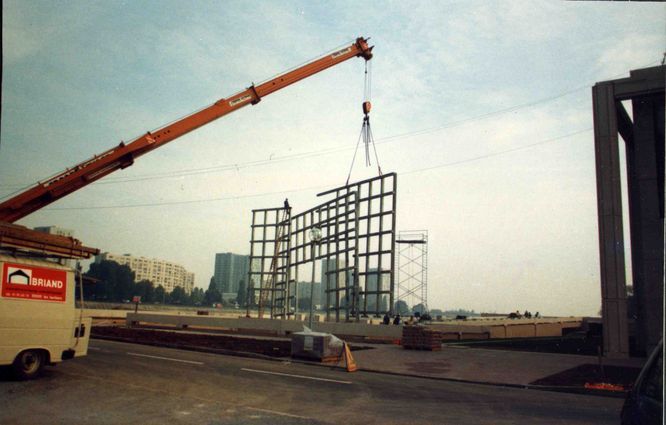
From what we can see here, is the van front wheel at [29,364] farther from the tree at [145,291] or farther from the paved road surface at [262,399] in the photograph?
the tree at [145,291]

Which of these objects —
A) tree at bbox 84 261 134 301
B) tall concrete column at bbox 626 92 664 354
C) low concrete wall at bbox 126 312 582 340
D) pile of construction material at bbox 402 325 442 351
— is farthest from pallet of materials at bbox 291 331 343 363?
tree at bbox 84 261 134 301

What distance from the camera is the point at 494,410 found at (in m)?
11.0

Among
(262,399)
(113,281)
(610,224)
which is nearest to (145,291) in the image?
(113,281)

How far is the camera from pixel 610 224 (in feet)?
75.2

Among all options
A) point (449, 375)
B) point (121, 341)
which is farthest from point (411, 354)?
point (121, 341)

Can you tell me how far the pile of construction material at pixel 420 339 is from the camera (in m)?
25.2

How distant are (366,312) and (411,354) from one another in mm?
9180

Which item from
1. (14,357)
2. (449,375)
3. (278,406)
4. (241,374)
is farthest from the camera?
(449,375)

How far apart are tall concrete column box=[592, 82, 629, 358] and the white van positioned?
2171 centimetres

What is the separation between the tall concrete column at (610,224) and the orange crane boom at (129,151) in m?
15.0

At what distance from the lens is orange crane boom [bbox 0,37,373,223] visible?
19250 mm

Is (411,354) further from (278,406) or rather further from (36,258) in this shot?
(36,258)

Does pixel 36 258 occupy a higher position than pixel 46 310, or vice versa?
pixel 36 258

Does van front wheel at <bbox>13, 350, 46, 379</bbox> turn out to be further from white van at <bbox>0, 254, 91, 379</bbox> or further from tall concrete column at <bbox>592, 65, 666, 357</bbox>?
tall concrete column at <bbox>592, 65, 666, 357</bbox>
